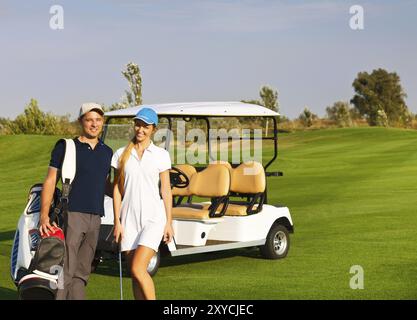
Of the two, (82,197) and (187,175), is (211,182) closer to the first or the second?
Result: (187,175)

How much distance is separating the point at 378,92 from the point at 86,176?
3381 inches

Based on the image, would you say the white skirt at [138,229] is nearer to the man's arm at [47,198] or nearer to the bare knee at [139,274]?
the bare knee at [139,274]

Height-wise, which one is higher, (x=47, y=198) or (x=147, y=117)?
(x=147, y=117)

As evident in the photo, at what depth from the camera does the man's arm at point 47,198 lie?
21.4 feet

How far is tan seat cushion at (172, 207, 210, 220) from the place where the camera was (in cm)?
1040

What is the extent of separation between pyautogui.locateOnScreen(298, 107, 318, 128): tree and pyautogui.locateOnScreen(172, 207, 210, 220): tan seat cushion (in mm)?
53651

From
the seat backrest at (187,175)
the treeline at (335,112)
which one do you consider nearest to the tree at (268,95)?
the treeline at (335,112)

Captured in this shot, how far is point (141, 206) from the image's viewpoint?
6676 mm

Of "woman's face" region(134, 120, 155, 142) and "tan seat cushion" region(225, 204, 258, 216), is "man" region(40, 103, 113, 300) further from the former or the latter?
"tan seat cushion" region(225, 204, 258, 216)

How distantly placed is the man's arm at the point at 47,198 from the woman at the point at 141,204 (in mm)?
495

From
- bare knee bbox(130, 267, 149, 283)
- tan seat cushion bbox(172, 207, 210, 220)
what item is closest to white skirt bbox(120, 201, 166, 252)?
bare knee bbox(130, 267, 149, 283)

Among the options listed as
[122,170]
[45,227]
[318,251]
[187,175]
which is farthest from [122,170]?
[318,251]
